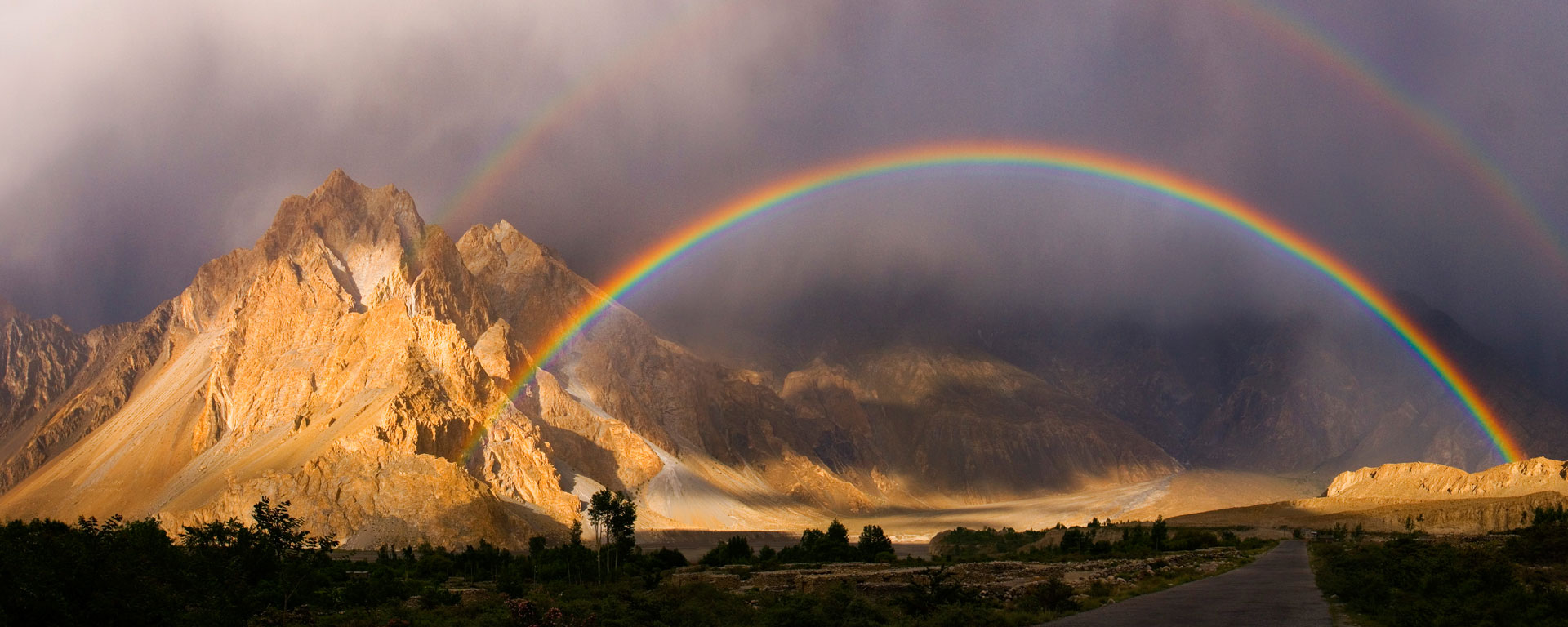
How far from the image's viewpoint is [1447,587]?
36.9m

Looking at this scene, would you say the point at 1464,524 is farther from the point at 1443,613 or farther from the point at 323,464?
the point at 323,464

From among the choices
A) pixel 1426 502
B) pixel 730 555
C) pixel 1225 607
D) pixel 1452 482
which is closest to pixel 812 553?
pixel 730 555

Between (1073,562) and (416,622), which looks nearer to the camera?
(416,622)

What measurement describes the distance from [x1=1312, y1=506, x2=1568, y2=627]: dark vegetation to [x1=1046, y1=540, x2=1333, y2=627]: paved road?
4.59 feet

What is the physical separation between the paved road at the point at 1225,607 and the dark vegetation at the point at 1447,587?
1399 millimetres

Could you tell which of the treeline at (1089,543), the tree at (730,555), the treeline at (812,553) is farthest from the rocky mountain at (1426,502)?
the tree at (730,555)

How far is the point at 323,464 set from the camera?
505 ft

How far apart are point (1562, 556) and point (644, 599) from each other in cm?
5121

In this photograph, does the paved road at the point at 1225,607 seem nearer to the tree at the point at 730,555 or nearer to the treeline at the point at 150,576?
the treeline at the point at 150,576

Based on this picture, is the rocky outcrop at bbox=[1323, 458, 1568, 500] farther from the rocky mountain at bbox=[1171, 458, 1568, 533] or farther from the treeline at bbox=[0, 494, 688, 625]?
the treeline at bbox=[0, 494, 688, 625]

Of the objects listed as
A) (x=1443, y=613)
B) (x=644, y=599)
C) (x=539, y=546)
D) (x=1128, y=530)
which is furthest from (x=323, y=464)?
(x=1443, y=613)

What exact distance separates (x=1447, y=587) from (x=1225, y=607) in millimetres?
10176

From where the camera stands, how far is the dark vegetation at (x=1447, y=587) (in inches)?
1142

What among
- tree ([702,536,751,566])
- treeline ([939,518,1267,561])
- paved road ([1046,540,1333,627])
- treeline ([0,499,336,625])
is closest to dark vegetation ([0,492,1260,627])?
treeline ([0,499,336,625])
